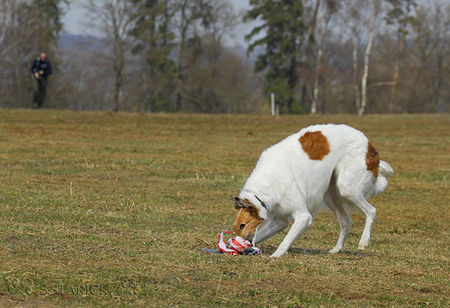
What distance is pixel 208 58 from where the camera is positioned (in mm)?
66562

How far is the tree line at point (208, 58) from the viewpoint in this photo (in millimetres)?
58938

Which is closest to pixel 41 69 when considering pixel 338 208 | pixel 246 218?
pixel 338 208

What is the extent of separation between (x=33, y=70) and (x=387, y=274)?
2764 cm

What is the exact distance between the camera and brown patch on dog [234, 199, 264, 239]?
27.7 ft

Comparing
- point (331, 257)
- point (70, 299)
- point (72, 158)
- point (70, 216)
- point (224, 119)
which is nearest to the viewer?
point (70, 299)

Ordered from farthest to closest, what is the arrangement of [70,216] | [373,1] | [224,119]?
1. [373,1]
2. [224,119]
3. [70,216]

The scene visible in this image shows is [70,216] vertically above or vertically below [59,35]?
below

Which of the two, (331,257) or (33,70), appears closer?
(331,257)

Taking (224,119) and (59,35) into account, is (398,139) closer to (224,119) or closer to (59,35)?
(224,119)

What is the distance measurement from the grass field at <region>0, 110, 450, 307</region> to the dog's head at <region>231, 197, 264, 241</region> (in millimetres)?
335

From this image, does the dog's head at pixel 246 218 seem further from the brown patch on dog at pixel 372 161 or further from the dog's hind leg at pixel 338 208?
the brown patch on dog at pixel 372 161

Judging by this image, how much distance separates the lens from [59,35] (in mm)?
65938

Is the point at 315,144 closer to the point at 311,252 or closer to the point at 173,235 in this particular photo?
the point at 311,252

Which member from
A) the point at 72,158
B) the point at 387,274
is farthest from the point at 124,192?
the point at 387,274
